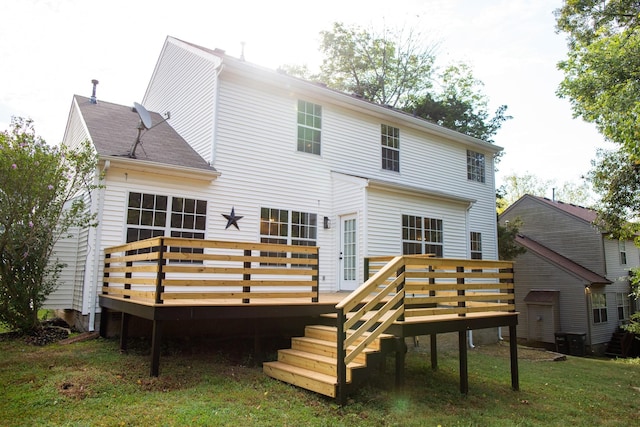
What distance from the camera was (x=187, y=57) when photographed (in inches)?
476

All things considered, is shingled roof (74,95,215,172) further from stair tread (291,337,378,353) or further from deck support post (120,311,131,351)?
stair tread (291,337,378,353)

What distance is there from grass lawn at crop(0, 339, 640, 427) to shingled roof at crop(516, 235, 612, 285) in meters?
14.9

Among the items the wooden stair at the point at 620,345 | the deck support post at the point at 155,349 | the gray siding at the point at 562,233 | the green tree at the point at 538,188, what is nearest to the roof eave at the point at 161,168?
the deck support post at the point at 155,349

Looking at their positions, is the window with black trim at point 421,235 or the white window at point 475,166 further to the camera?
the white window at point 475,166

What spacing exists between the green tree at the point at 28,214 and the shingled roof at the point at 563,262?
71.5ft

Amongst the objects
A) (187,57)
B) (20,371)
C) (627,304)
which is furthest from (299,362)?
(627,304)

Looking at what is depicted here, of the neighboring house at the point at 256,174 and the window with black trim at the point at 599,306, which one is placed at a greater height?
the neighboring house at the point at 256,174

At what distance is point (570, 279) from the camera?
72.0ft

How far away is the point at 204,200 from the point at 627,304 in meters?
25.3

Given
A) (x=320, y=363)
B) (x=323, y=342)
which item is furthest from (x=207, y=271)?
(x=320, y=363)

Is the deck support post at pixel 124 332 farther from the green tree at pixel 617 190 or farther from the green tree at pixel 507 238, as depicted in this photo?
the green tree at pixel 507 238

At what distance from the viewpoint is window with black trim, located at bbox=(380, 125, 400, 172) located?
13.4 metres

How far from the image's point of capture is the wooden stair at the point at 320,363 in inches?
211

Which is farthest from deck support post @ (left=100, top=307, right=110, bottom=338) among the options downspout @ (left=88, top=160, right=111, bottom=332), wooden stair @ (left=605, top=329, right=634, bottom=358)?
wooden stair @ (left=605, top=329, right=634, bottom=358)
